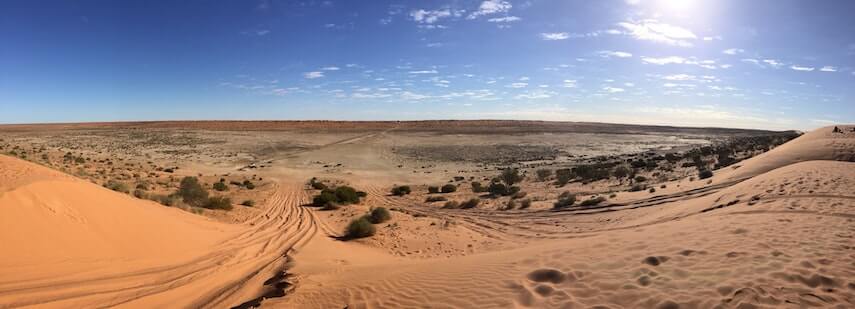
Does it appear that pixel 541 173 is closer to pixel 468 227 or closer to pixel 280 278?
pixel 468 227

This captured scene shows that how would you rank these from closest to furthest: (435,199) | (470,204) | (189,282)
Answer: (189,282) → (470,204) → (435,199)

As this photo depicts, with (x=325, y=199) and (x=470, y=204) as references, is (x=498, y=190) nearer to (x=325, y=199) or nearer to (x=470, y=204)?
(x=470, y=204)

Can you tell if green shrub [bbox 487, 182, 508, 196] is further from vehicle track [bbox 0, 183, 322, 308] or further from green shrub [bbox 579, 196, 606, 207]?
vehicle track [bbox 0, 183, 322, 308]

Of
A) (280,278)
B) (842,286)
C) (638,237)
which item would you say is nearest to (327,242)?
(280,278)

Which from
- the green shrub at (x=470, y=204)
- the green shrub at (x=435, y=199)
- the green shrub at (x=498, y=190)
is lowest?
the green shrub at (x=435, y=199)

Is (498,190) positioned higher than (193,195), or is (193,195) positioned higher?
(193,195)

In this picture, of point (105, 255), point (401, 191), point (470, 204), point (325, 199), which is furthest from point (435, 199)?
point (105, 255)

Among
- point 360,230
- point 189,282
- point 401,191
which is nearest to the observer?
point 189,282

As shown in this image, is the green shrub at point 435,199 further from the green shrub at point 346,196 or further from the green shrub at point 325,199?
the green shrub at point 325,199

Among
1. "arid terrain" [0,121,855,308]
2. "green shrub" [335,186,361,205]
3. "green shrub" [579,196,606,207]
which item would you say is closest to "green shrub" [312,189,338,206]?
"green shrub" [335,186,361,205]

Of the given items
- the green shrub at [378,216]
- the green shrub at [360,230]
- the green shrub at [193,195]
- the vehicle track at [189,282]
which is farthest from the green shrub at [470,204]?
the green shrub at [193,195]

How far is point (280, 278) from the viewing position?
8.04 m

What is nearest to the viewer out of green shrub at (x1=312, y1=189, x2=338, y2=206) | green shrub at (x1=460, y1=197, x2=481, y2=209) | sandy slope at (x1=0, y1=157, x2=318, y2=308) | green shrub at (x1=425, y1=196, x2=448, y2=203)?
sandy slope at (x1=0, y1=157, x2=318, y2=308)

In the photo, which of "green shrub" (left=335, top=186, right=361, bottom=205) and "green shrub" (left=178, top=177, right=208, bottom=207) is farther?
"green shrub" (left=335, top=186, right=361, bottom=205)
